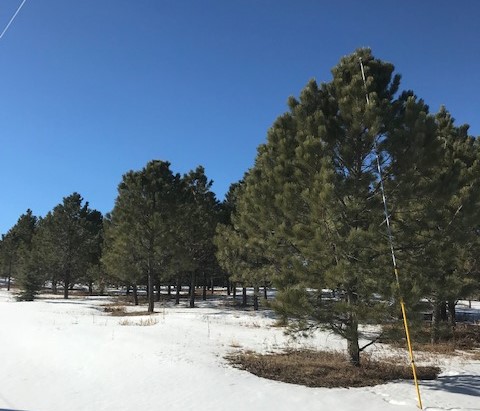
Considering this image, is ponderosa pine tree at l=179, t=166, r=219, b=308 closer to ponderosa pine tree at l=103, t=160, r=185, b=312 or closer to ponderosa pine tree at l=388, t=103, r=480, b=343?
ponderosa pine tree at l=103, t=160, r=185, b=312

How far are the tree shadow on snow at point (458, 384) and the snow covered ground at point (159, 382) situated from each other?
21 millimetres

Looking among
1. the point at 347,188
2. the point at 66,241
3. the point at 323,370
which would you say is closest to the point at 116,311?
the point at 66,241

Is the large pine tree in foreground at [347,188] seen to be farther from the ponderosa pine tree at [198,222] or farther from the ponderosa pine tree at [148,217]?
the ponderosa pine tree at [198,222]

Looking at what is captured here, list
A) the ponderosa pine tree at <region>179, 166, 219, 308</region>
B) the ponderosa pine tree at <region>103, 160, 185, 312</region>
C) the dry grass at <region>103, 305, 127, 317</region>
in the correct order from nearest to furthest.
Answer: the dry grass at <region>103, 305, 127, 317</region>
the ponderosa pine tree at <region>103, 160, 185, 312</region>
the ponderosa pine tree at <region>179, 166, 219, 308</region>

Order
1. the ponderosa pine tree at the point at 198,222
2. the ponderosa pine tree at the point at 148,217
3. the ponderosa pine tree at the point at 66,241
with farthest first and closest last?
the ponderosa pine tree at the point at 66,241 → the ponderosa pine tree at the point at 198,222 → the ponderosa pine tree at the point at 148,217

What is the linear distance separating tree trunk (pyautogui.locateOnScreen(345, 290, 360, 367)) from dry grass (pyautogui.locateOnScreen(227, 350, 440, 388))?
24 cm

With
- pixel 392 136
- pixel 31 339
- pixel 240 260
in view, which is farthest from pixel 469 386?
pixel 240 260

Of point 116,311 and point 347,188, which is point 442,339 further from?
point 116,311

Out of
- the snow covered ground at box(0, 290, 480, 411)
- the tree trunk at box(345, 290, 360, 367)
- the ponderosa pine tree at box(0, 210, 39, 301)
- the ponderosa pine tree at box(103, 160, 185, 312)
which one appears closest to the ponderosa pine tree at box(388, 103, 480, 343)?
the tree trunk at box(345, 290, 360, 367)

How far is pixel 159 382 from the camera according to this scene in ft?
32.1

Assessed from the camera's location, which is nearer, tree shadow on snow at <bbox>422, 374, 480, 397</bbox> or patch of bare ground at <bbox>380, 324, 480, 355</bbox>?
tree shadow on snow at <bbox>422, 374, 480, 397</bbox>

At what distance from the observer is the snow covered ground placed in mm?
8453

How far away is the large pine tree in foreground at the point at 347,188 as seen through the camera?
34.5ft

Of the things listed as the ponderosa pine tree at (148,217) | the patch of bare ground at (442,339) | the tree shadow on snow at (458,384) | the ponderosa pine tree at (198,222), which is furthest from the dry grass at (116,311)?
the tree shadow on snow at (458,384)
